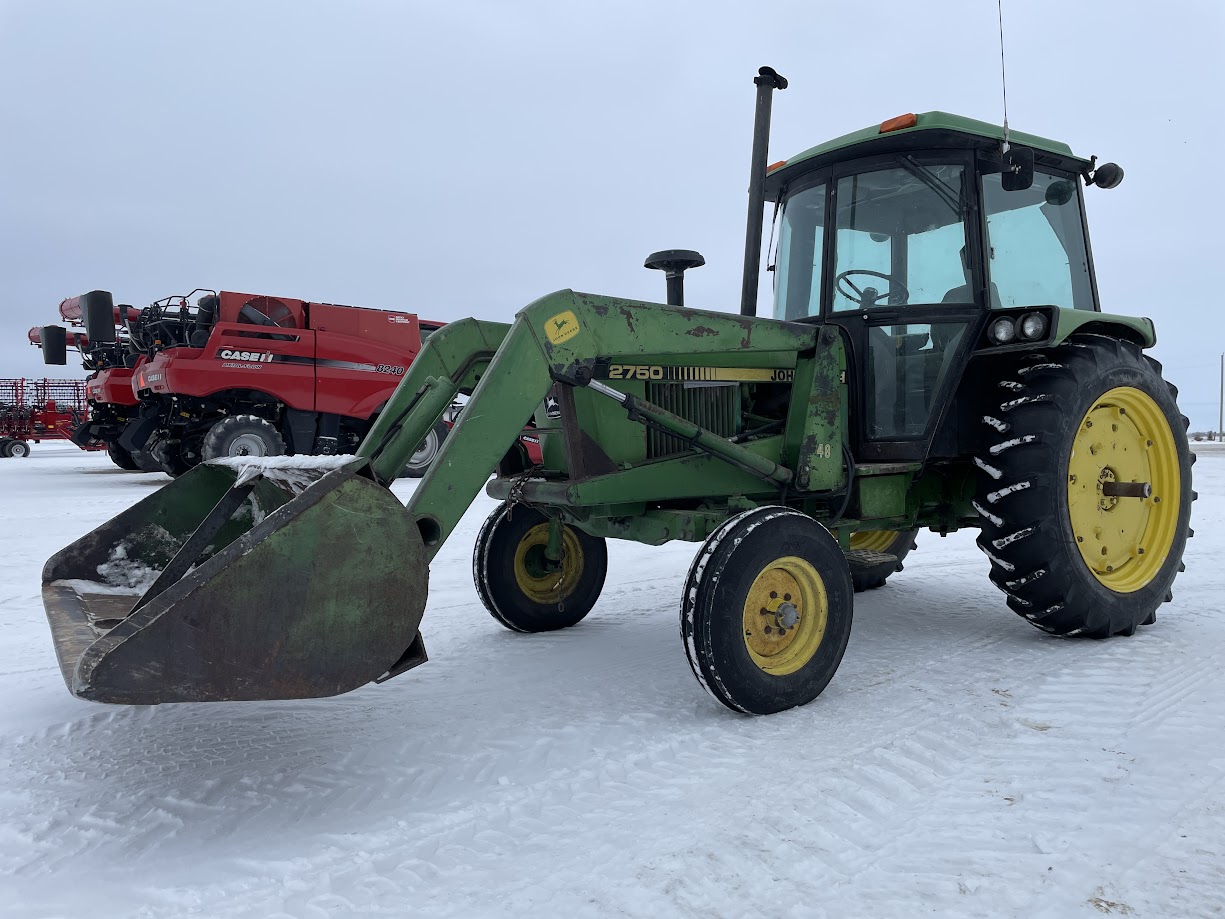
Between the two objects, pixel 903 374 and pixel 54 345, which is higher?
pixel 54 345

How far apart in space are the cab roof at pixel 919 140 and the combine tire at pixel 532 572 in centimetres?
212

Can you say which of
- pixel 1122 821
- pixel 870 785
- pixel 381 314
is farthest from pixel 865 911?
pixel 381 314

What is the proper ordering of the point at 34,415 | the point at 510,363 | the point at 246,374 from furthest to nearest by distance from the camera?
the point at 34,415, the point at 246,374, the point at 510,363

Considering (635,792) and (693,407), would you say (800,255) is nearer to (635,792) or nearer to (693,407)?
(693,407)

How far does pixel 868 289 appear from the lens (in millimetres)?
4074

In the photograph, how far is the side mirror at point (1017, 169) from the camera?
3.90 m

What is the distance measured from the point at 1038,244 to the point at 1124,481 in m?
1.20

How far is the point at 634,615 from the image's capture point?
471 centimetres

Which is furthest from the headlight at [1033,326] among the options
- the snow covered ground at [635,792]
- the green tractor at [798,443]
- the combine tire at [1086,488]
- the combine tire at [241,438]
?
the combine tire at [241,438]

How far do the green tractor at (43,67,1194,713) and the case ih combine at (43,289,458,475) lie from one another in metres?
6.98

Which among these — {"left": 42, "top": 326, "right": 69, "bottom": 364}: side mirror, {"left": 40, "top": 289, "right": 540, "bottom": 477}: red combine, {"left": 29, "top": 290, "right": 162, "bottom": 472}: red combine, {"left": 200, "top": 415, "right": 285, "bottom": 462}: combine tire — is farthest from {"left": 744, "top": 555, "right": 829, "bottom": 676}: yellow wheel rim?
{"left": 42, "top": 326, "right": 69, "bottom": 364}: side mirror

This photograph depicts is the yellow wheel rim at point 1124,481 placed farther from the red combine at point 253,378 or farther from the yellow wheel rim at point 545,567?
the red combine at point 253,378

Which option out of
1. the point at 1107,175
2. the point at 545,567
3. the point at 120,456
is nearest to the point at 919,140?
the point at 1107,175

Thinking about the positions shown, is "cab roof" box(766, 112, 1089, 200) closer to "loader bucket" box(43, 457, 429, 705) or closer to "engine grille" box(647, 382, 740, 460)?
"engine grille" box(647, 382, 740, 460)
